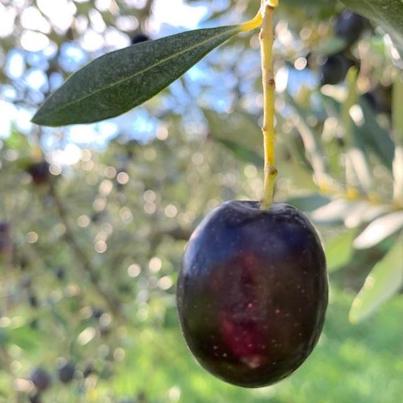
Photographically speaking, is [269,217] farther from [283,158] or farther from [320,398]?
[320,398]

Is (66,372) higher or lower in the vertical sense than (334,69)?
lower

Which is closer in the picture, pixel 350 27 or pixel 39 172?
pixel 350 27

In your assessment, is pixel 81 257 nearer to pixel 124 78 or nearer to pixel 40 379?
pixel 40 379

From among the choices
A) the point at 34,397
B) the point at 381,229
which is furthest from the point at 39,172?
the point at 381,229

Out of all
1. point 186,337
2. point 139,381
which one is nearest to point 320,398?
point 139,381

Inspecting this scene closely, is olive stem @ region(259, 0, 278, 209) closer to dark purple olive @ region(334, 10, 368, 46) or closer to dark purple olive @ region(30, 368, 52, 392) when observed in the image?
dark purple olive @ region(334, 10, 368, 46)

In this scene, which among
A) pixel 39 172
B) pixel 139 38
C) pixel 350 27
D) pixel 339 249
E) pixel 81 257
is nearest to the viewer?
pixel 339 249

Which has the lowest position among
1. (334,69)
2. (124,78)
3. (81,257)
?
(81,257)

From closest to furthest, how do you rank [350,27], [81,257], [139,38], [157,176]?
[350,27]
[139,38]
[81,257]
[157,176]
